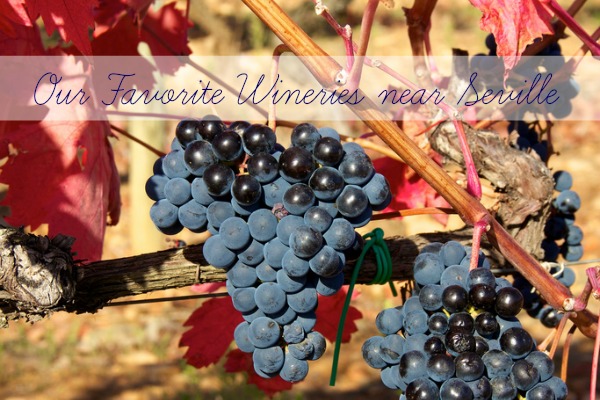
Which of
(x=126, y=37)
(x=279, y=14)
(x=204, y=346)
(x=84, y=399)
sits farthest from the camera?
(x=84, y=399)

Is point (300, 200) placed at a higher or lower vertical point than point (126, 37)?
lower

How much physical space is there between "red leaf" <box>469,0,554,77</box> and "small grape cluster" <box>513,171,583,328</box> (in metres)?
0.44

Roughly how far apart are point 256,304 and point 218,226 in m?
0.10

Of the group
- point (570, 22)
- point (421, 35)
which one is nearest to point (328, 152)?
point (570, 22)

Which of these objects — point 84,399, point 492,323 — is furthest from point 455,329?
point 84,399

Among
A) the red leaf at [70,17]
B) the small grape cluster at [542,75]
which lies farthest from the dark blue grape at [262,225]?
the small grape cluster at [542,75]

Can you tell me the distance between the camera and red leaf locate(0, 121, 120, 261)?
1086mm

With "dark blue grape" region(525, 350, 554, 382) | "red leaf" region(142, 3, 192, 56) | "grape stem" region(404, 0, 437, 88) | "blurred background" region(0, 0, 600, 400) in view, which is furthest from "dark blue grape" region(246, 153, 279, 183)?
"blurred background" region(0, 0, 600, 400)

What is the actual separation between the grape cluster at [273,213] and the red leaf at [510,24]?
0.65 ft

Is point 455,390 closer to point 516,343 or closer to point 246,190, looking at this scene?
point 516,343

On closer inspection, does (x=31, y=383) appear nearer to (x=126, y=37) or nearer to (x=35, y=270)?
(x=126, y=37)

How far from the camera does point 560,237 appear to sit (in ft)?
4.24

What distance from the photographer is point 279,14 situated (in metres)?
0.73

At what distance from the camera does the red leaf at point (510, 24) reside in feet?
2.71
